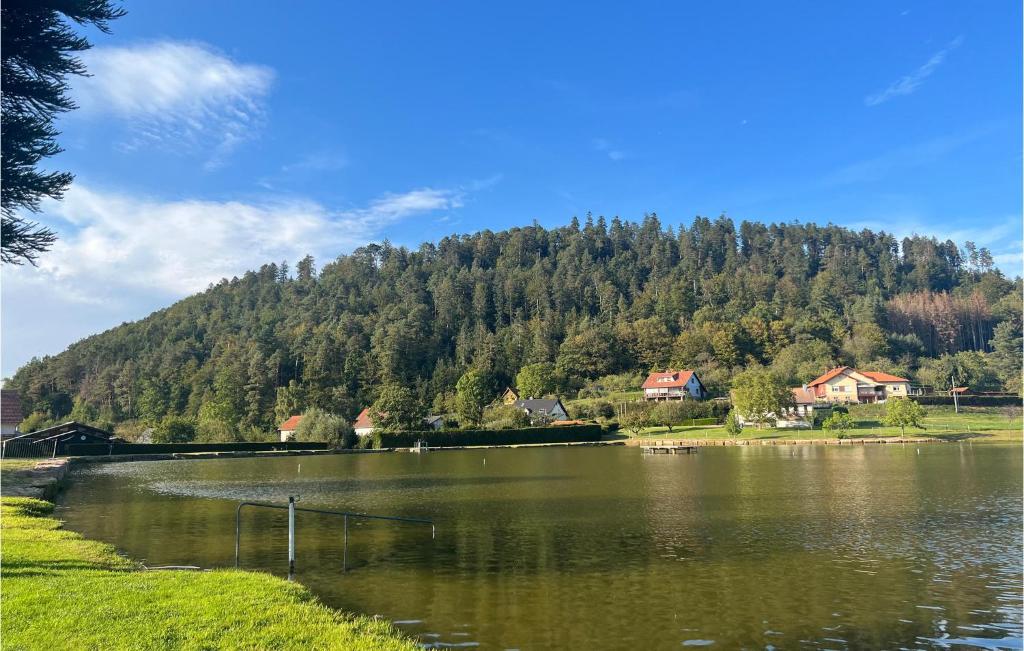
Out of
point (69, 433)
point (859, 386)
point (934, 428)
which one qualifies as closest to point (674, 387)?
point (859, 386)

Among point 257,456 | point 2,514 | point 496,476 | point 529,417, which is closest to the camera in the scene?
point 2,514

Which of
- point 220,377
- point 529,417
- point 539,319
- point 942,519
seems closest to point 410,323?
point 539,319

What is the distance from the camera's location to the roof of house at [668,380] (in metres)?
112

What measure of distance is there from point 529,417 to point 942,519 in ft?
261

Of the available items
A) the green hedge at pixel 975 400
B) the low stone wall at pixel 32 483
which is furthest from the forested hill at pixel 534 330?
the low stone wall at pixel 32 483

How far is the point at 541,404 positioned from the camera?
107 m

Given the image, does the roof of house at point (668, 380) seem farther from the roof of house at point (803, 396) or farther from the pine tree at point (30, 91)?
the pine tree at point (30, 91)

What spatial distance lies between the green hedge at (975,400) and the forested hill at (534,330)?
59.0ft

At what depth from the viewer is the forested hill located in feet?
391

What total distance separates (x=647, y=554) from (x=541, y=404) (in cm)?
9123

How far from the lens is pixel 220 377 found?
11344 cm

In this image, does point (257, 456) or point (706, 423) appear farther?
point (706, 423)

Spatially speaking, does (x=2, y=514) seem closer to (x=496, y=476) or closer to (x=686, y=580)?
(x=686, y=580)

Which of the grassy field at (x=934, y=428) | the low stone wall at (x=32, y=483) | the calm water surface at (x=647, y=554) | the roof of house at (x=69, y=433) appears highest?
the roof of house at (x=69, y=433)
